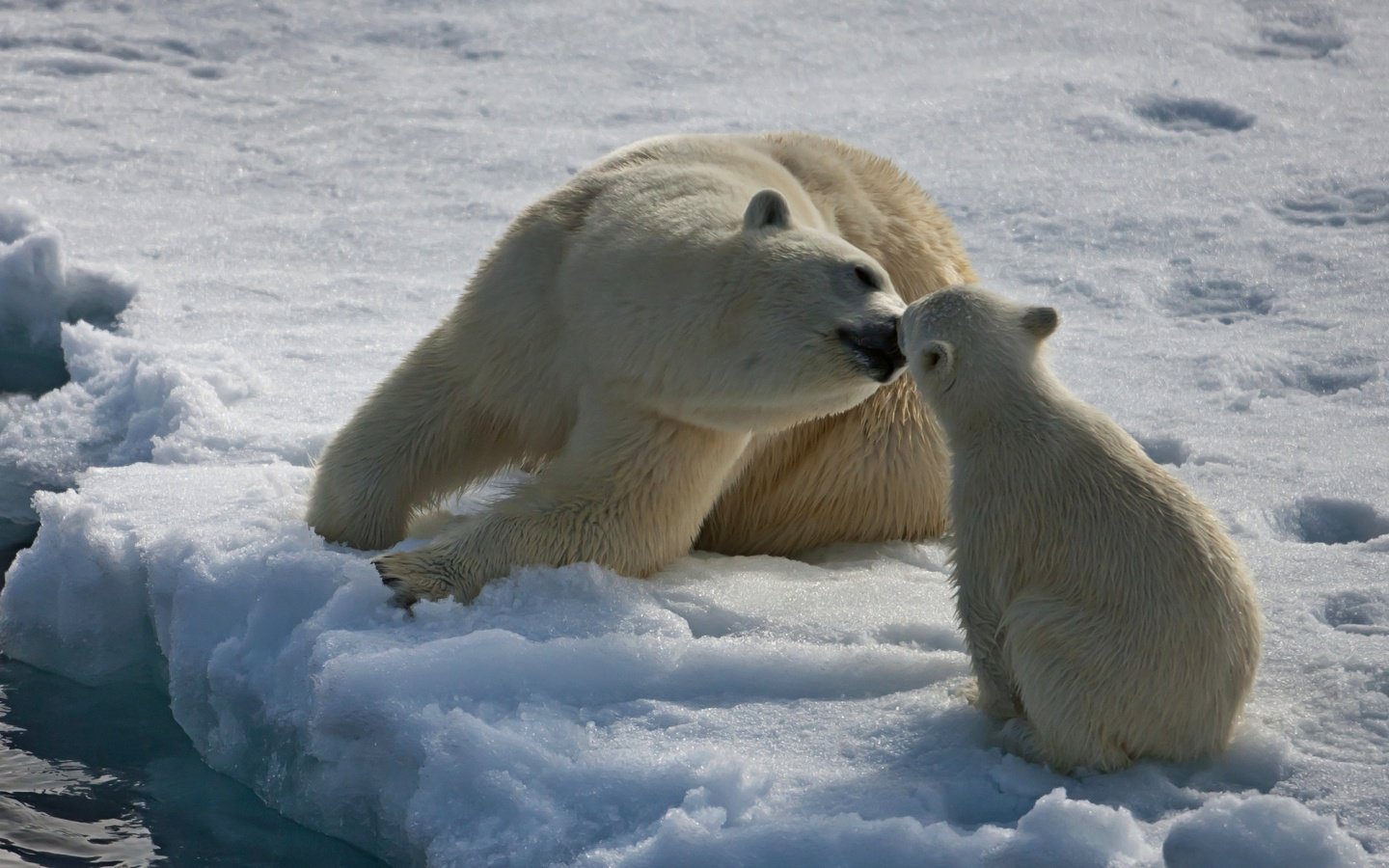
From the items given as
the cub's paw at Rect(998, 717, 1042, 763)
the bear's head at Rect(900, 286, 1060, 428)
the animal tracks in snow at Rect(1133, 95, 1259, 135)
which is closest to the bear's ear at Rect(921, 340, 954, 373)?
the bear's head at Rect(900, 286, 1060, 428)

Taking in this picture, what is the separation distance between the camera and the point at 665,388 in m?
3.48

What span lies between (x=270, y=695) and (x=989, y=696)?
1.52m

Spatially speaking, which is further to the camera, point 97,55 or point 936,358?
point 97,55

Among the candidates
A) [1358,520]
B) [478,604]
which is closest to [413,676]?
[478,604]

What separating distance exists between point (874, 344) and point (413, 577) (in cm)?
114

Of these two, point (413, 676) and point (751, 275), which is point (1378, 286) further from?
point (413, 676)

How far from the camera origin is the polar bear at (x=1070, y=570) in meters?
2.80

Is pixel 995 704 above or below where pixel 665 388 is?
below

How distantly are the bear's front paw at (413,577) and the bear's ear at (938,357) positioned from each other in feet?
3.89

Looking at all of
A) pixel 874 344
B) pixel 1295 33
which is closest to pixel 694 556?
pixel 874 344

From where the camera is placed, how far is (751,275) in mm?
3375

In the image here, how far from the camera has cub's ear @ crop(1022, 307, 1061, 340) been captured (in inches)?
121

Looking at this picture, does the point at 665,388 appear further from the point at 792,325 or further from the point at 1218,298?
the point at 1218,298

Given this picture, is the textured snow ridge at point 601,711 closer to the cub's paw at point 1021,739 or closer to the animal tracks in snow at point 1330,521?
the cub's paw at point 1021,739
